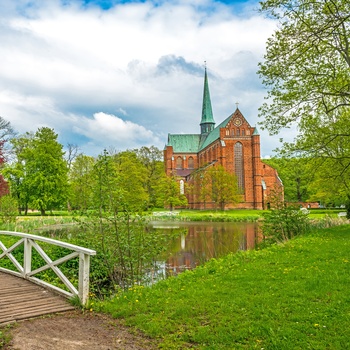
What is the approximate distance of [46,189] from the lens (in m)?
39.6

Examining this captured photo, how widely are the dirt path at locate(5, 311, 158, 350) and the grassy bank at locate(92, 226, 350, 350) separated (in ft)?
0.83

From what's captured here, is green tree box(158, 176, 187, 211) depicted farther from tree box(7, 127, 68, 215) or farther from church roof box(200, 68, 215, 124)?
church roof box(200, 68, 215, 124)

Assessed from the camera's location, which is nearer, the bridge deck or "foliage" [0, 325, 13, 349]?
"foliage" [0, 325, 13, 349]

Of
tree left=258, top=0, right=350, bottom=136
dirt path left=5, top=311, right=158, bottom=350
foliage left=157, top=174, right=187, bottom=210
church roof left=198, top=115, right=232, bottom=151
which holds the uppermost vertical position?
church roof left=198, top=115, right=232, bottom=151

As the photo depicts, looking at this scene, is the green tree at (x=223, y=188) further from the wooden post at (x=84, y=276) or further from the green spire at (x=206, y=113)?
the wooden post at (x=84, y=276)

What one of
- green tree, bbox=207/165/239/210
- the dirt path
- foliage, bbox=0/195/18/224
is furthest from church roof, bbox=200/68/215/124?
the dirt path

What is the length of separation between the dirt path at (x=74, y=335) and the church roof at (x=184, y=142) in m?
73.4

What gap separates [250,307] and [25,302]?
3.95m

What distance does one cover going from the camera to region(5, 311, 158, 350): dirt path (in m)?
4.55

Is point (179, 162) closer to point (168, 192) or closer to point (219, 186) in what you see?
point (168, 192)

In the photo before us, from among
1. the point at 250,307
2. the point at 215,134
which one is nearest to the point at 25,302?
the point at 250,307

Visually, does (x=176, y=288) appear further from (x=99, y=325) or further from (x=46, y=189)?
(x=46, y=189)

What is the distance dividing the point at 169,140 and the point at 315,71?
217ft

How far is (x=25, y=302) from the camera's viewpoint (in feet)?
20.4
